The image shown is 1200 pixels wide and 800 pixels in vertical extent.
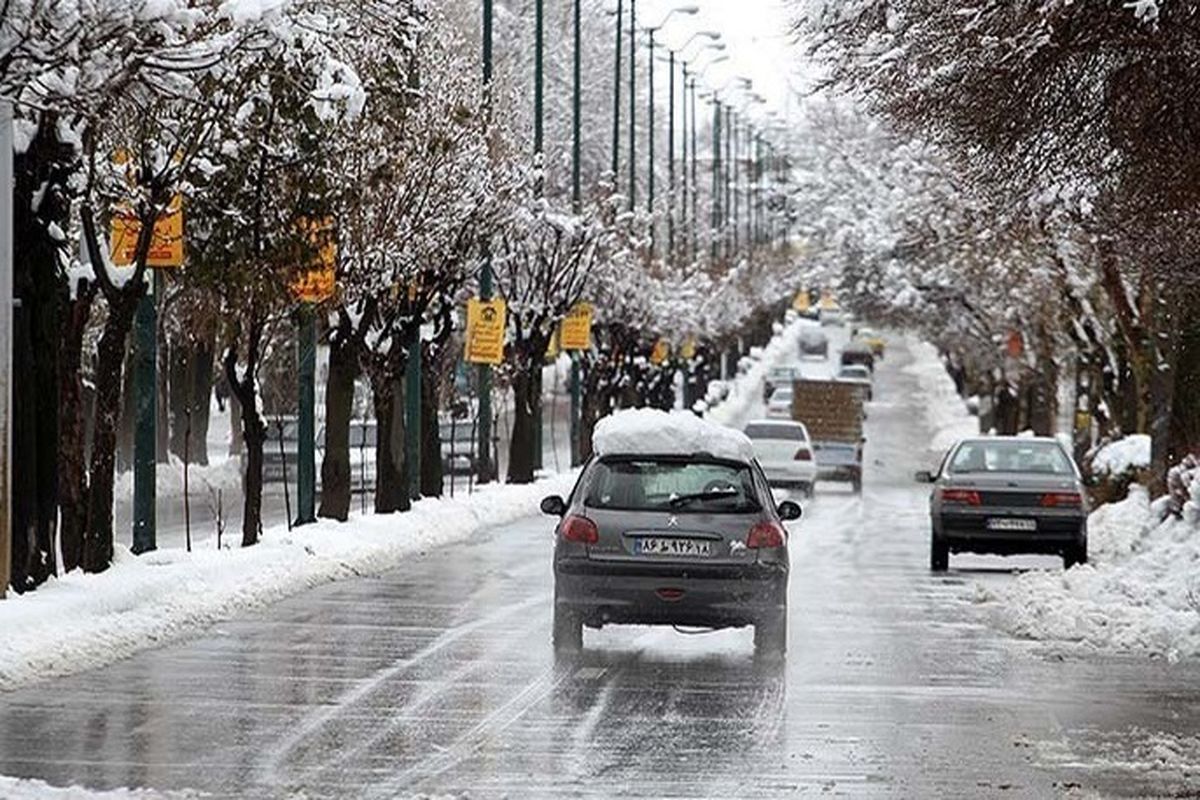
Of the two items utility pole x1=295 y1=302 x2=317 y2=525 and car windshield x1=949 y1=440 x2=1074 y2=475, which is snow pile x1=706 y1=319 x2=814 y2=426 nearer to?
utility pole x1=295 y1=302 x2=317 y2=525

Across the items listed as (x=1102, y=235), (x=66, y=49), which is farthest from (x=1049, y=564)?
(x=66, y=49)

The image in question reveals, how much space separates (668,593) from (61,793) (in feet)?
23.4

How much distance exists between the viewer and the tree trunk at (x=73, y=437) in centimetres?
2136

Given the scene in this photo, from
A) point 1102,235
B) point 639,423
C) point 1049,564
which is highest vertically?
point 1102,235

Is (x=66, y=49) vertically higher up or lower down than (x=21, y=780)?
higher up

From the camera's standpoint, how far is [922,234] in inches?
2120

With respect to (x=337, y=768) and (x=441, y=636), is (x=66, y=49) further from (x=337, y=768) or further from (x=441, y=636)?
(x=441, y=636)

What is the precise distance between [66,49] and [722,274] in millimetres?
86441

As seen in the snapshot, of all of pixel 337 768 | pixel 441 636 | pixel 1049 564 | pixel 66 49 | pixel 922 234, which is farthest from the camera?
pixel 922 234

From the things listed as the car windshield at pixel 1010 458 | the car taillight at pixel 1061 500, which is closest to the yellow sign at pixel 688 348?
the car windshield at pixel 1010 458

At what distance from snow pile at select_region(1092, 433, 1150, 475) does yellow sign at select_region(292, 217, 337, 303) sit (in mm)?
17589

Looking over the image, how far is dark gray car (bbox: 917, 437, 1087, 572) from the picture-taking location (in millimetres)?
29562

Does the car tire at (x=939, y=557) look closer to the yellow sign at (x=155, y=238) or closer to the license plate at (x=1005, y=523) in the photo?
the license plate at (x=1005, y=523)

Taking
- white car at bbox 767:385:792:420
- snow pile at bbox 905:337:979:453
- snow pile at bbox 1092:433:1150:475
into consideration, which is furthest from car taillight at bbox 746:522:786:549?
white car at bbox 767:385:792:420
